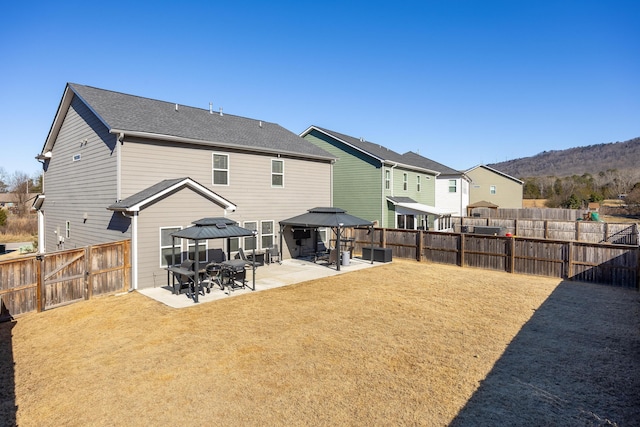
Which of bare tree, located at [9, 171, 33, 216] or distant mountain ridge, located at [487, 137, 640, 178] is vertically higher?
distant mountain ridge, located at [487, 137, 640, 178]

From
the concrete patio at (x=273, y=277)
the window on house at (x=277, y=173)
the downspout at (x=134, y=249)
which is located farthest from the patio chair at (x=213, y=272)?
the window on house at (x=277, y=173)

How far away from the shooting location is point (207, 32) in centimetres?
1941

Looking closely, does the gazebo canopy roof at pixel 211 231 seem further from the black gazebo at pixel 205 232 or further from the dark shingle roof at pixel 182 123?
the dark shingle roof at pixel 182 123

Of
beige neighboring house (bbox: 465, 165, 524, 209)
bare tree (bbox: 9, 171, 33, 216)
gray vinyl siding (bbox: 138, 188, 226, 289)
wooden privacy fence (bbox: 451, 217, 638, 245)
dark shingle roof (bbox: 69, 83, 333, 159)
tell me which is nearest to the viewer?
gray vinyl siding (bbox: 138, 188, 226, 289)

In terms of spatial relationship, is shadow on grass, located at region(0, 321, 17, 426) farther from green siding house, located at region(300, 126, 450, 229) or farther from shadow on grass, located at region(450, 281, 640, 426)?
green siding house, located at region(300, 126, 450, 229)

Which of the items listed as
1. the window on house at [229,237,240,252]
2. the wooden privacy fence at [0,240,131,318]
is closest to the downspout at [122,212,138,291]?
the wooden privacy fence at [0,240,131,318]

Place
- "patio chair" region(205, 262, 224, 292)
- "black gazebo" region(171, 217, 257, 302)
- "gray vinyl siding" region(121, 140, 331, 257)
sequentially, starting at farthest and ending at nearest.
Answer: "gray vinyl siding" region(121, 140, 331, 257), "patio chair" region(205, 262, 224, 292), "black gazebo" region(171, 217, 257, 302)

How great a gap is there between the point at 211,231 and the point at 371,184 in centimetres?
1367

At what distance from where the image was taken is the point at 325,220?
53.7ft

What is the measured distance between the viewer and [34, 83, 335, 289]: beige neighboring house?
12.3m

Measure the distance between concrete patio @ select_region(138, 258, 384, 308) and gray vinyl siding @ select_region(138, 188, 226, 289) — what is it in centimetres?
50

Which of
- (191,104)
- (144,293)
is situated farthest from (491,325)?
(191,104)

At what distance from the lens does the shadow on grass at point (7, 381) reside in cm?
497

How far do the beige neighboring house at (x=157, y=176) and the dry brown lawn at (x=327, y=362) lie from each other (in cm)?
301
